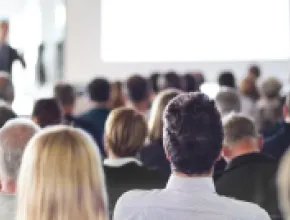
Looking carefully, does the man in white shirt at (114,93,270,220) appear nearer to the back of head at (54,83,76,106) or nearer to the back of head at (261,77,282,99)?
the back of head at (54,83,76,106)

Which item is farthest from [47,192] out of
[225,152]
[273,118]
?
[273,118]

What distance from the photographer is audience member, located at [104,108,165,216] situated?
10.2 ft

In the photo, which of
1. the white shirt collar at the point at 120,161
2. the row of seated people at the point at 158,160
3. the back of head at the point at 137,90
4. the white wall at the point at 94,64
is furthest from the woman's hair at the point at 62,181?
the white wall at the point at 94,64

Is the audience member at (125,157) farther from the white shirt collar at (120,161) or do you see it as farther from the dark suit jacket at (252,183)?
the dark suit jacket at (252,183)

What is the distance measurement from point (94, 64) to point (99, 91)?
12.5 feet

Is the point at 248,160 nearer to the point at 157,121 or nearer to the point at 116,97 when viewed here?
the point at 157,121

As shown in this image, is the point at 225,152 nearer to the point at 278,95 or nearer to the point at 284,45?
the point at 278,95

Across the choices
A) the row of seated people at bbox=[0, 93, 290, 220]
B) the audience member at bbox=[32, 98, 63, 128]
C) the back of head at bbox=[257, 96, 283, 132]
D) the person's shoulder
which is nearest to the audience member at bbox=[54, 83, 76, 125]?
the audience member at bbox=[32, 98, 63, 128]

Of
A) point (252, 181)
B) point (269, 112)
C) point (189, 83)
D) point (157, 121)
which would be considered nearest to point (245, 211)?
point (252, 181)

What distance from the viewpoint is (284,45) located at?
9125 millimetres

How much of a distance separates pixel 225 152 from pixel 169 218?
1445 millimetres

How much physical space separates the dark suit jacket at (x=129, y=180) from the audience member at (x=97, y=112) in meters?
1.46

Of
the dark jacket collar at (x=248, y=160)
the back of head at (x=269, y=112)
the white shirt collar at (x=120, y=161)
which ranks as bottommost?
the back of head at (x=269, y=112)

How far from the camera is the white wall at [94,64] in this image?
29.7ft
